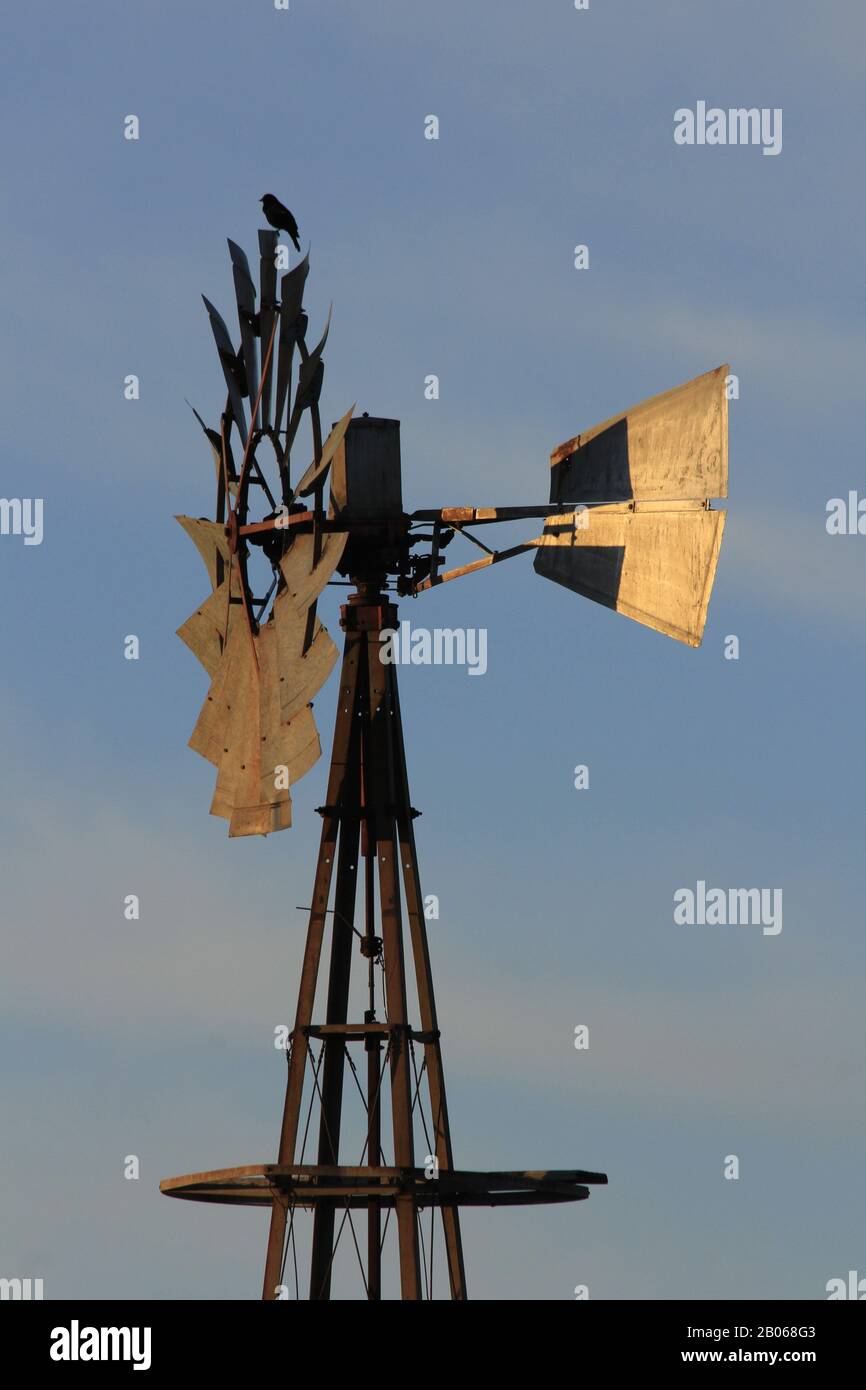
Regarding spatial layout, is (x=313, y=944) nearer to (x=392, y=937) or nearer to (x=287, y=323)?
(x=392, y=937)

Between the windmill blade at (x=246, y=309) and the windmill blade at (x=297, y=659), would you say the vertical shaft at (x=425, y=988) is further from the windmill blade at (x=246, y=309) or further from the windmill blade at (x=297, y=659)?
the windmill blade at (x=246, y=309)

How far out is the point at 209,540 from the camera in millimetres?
51469

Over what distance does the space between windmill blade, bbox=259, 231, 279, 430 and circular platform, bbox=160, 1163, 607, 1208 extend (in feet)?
34.0

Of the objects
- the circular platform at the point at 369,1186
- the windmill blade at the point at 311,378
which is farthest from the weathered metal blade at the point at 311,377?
the circular platform at the point at 369,1186

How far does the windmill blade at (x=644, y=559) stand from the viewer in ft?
163

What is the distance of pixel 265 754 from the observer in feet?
161

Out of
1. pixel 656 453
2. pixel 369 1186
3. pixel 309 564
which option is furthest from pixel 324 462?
pixel 369 1186

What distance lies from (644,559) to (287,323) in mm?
5976

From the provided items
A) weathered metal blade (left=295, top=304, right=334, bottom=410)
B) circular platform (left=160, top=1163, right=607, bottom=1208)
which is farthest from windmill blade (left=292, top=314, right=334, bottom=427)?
circular platform (left=160, top=1163, right=607, bottom=1208)

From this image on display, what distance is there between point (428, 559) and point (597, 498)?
2.49 meters

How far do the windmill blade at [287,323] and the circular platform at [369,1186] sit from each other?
1033cm

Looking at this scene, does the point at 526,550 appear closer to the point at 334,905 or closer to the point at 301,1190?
the point at 334,905
